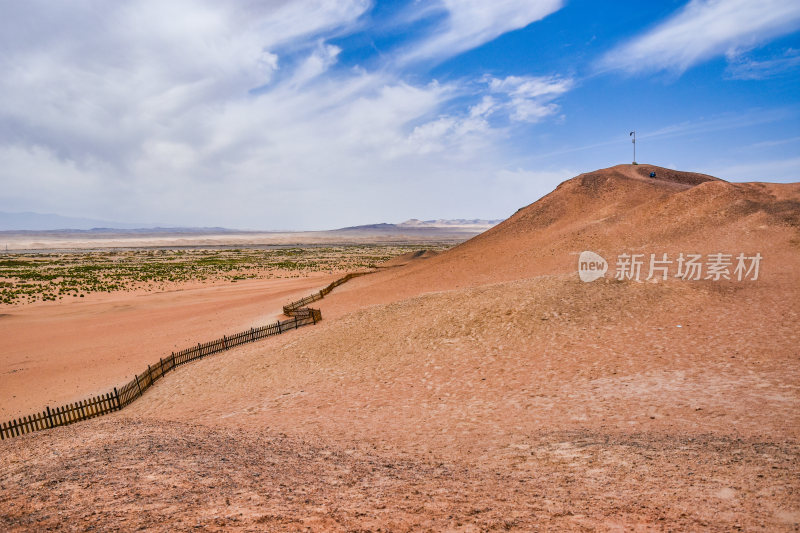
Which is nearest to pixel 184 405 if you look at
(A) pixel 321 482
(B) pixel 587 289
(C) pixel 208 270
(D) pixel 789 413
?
(A) pixel 321 482

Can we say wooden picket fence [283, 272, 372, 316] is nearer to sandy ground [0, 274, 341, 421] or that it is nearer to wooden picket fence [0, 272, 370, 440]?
sandy ground [0, 274, 341, 421]

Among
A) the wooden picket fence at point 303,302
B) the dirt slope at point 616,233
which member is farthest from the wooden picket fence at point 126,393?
the dirt slope at point 616,233

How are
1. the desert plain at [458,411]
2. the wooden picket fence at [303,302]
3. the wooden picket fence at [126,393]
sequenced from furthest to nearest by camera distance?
the wooden picket fence at [303,302], the wooden picket fence at [126,393], the desert plain at [458,411]

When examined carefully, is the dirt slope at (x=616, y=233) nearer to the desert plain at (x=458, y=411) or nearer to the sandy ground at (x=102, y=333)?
the desert plain at (x=458, y=411)

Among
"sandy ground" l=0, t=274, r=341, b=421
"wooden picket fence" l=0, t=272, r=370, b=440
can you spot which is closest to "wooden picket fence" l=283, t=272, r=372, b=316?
"sandy ground" l=0, t=274, r=341, b=421

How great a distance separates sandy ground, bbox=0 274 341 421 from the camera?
1911cm

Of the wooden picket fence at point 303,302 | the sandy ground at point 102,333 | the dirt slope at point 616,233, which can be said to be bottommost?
the sandy ground at point 102,333

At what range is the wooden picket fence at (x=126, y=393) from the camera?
44.4ft

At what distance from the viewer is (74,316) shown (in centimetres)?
3503

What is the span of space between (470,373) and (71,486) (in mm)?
11850

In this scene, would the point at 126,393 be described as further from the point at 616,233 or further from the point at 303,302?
the point at 616,233

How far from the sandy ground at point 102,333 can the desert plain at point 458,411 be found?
0.67 ft

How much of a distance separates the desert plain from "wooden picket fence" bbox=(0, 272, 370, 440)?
754 mm

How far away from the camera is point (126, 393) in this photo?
16.1 metres
